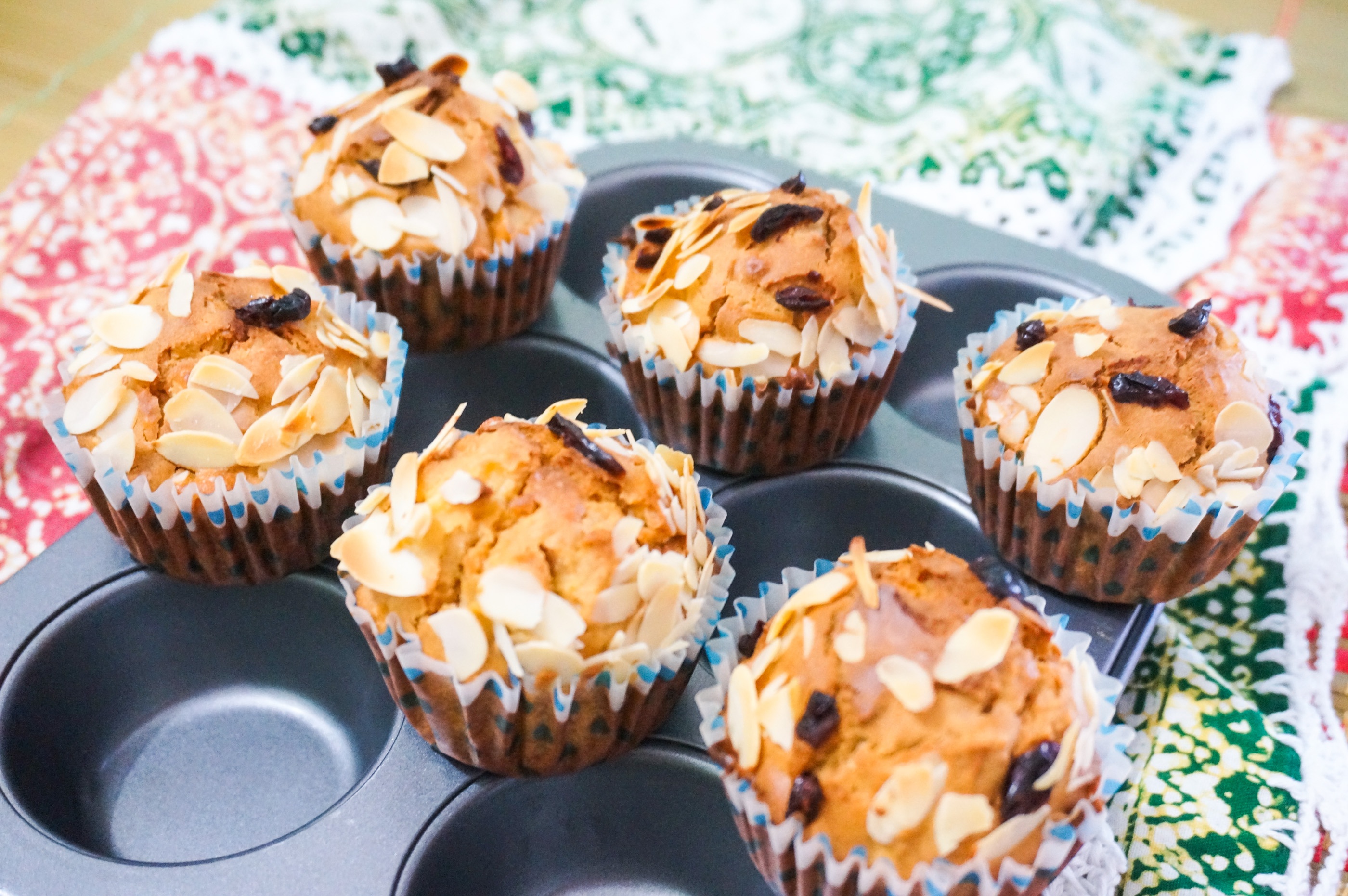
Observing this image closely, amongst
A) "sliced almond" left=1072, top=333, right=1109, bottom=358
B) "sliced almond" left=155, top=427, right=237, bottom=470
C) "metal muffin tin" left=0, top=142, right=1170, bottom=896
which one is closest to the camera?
"metal muffin tin" left=0, top=142, right=1170, bottom=896

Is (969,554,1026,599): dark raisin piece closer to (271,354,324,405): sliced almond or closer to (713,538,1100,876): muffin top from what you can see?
(713,538,1100,876): muffin top

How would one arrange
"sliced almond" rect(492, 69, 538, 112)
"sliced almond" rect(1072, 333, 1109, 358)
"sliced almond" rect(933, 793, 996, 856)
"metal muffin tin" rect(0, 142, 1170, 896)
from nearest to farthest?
"sliced almond" rect(933, 793, 996, 856), "metal muffin tin" rect(0, 142, 1170, 896), "sliced almond" rect(1072, 333, 1109, 358), "sliced almond" rect(492, 69, 538, 112)

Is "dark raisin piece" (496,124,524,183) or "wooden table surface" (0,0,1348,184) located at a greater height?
"dark raisin piece" (496,124,524,183)

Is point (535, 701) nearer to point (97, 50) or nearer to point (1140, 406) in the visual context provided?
point (1140, 406)

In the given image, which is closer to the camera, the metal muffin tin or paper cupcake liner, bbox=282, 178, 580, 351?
the metal muffin tin

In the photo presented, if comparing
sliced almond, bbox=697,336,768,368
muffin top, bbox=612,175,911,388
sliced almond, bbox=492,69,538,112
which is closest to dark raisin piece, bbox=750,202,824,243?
muffin top, bbox=612,175,911,388

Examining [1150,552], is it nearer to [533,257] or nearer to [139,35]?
[533,257]

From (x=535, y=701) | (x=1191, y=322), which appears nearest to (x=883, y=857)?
(x=535, y=701)
